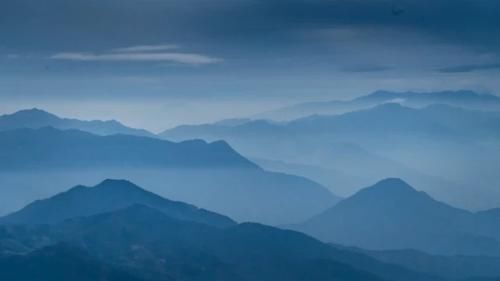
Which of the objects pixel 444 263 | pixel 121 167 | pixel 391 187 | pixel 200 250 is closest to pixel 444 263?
pixel 444 263

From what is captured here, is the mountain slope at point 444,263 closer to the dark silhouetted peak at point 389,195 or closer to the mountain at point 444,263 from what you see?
the mountain at point 444,263

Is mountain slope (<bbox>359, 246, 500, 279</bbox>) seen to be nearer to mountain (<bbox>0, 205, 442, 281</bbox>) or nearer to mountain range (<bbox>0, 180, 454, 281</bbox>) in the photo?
mountain (<bbox>0, 205, 442, 281</bbox>)

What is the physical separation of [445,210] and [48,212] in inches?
3891

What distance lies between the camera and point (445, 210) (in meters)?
178

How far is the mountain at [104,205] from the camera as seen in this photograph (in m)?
116

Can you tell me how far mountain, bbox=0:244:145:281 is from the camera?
81.6m

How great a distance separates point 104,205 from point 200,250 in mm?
25450

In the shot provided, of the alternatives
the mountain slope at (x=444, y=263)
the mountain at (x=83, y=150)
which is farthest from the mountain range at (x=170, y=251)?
the mountain at (x=83, y=150)

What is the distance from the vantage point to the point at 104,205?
11688 centimetres

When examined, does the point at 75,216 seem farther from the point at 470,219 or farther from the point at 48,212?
the point at 470,219

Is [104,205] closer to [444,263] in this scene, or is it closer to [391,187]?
[444,263]

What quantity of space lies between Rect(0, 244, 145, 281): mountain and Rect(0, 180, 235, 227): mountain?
2789 centimetres

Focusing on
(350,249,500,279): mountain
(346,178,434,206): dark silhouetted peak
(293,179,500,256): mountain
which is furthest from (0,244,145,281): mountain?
(346,178,434,206): dark silhouetted peak

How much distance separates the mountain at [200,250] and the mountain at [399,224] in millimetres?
40573
